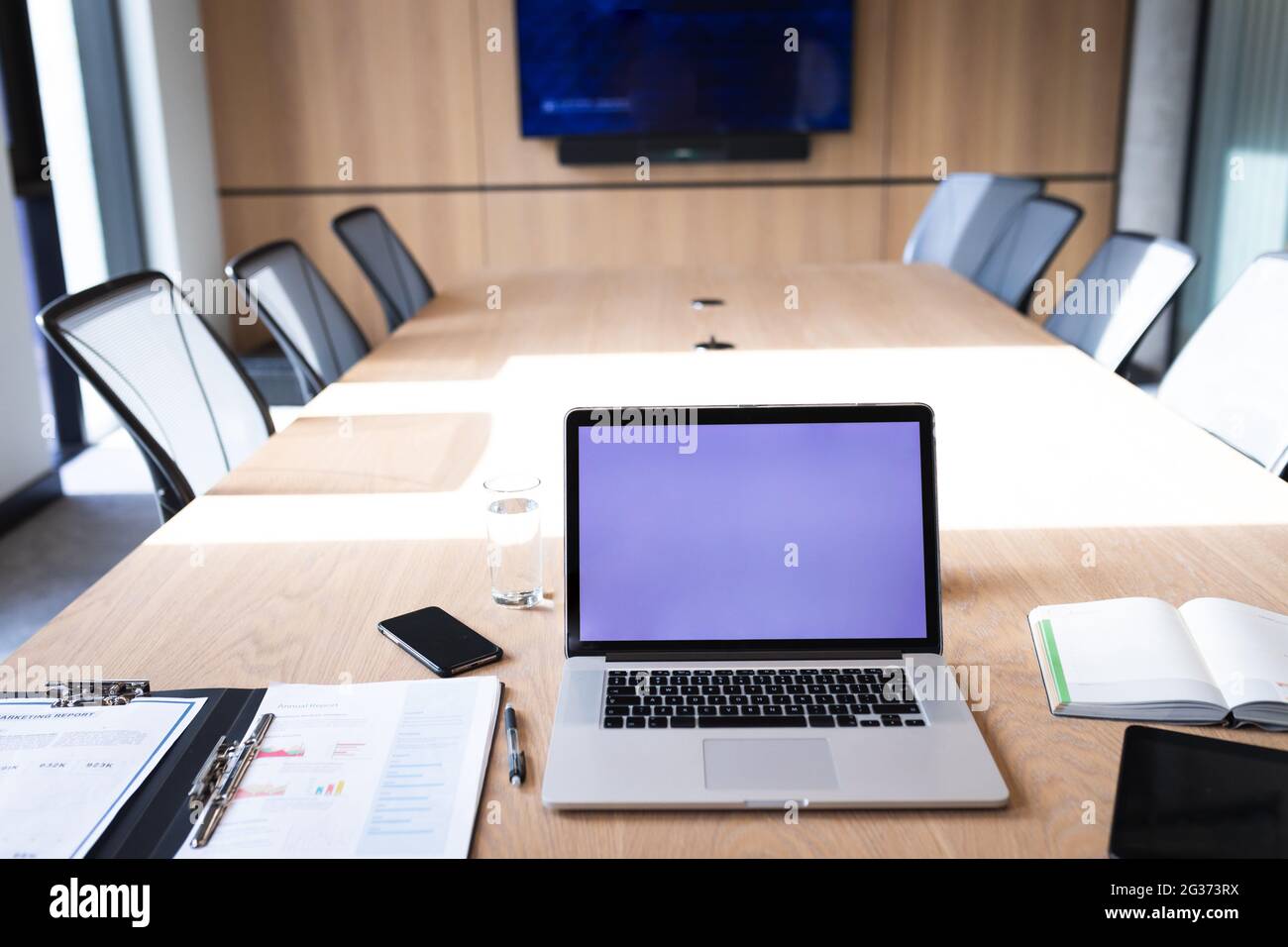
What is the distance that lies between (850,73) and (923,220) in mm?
1243

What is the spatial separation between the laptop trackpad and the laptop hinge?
0.51 ft

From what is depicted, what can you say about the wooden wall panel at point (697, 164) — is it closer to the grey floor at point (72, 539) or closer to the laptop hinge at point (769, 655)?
the grey floor at point (72, 539)

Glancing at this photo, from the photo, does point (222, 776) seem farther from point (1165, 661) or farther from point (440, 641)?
point (1165, 661)

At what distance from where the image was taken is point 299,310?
2.90m

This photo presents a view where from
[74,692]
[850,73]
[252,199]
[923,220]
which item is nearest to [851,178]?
[850,73]

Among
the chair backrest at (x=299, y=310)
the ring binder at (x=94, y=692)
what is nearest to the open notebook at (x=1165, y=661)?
the ring binder at (x=94, y=692)

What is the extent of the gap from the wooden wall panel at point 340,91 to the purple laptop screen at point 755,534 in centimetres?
487

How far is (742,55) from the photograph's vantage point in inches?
223

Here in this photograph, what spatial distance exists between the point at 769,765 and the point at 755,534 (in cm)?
28

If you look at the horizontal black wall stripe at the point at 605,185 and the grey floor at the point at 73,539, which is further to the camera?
the horizontal black wall stripe at the point at 605,185

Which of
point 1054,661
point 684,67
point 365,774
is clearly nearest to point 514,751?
point 365,774

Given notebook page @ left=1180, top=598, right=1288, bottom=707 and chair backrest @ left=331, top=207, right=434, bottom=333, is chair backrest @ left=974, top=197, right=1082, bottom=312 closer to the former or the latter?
chair backrest @ left=331, top=207, right=434, bottom=333

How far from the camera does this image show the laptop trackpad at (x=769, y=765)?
1.08m

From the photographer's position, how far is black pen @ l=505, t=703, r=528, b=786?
43.6 inches
